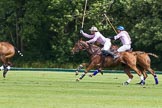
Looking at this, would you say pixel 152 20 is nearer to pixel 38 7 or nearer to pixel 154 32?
pixel 154 32

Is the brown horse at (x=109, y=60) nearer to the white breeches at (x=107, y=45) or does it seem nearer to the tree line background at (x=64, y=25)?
the white breeches at (x=107, y=45)

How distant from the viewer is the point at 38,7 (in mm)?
58750

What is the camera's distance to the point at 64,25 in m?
56.7

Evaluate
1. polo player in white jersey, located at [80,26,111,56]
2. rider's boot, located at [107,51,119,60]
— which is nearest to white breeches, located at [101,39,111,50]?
polo player in white jersey, located at [80,26,111,56]

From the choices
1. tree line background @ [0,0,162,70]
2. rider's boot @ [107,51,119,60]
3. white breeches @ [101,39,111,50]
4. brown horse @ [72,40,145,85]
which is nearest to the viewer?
brown horse @ [72,40,145,85]

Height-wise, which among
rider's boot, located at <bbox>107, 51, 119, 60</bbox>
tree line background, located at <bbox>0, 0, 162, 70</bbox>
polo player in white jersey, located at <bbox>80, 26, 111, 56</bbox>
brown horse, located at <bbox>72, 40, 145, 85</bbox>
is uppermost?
polo player in white jersey, located at <bbox>80, 26, 111, 56</bbox>

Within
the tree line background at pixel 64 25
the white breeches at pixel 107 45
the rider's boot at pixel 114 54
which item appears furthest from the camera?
the tree line background at pixel 64 25

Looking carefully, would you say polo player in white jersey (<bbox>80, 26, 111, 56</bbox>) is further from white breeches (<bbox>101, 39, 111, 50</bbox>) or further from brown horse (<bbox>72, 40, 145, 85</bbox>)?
brown horse (<bbox>72, 40, 145, 85</bbox>)

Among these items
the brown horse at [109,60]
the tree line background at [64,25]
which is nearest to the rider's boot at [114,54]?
the brown horse at [109,60]

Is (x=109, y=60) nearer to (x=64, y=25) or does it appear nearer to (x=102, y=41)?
(x=102, y=41)

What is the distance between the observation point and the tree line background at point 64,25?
169 ft

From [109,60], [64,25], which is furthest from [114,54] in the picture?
[64,25]

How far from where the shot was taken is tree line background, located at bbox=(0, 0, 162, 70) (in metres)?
51.5

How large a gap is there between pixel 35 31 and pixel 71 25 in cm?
333
